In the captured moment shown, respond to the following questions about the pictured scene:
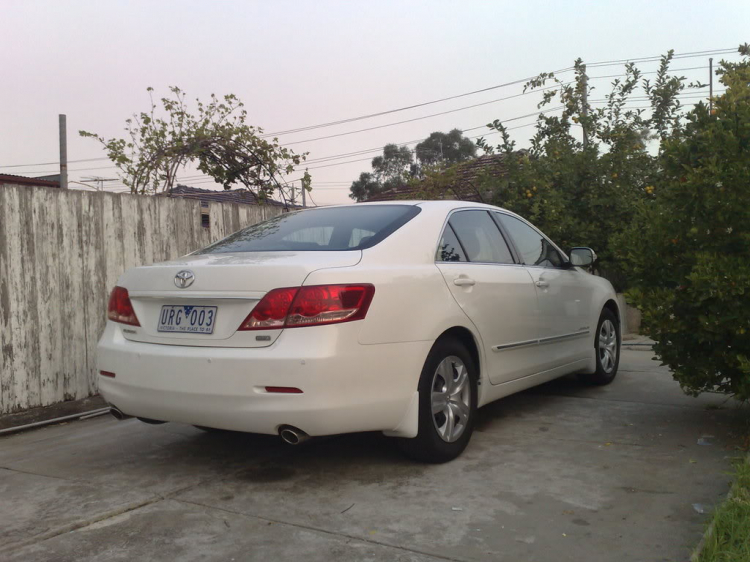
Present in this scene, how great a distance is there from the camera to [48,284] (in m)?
5.97

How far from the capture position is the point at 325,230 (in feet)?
15.1

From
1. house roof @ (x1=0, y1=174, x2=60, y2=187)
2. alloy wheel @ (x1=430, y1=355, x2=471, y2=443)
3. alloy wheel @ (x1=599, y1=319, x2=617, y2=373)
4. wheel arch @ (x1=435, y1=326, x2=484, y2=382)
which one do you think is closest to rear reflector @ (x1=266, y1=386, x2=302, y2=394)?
alloy wheel @ (x1=430, y1=355, x2=471, y2=443)

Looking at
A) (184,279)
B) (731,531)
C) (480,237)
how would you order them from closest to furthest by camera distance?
(731,531)
(184,279)
(480,237)

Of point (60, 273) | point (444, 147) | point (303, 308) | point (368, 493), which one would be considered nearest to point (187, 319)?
point (303, 308)

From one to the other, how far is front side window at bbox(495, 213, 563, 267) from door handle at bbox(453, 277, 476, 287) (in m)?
1.06

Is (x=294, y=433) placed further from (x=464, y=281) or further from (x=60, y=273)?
(x=60, y=273)

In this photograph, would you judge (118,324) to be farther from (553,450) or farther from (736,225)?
(736,225)

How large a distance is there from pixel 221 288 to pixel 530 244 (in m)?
→ 2.87

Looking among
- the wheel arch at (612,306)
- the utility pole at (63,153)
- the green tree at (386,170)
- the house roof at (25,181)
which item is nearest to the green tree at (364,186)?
the green tree at (386,170)

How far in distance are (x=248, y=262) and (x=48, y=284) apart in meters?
2.79

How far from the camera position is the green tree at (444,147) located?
6469cm

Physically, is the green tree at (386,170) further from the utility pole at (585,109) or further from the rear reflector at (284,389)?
the rear reflector at (284,389)

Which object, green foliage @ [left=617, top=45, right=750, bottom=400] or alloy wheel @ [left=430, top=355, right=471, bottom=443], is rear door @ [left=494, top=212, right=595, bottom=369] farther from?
alloy wheel @ [left=430, top=355, right=471, bottom=443]

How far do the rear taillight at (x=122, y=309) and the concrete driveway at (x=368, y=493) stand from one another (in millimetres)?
863
